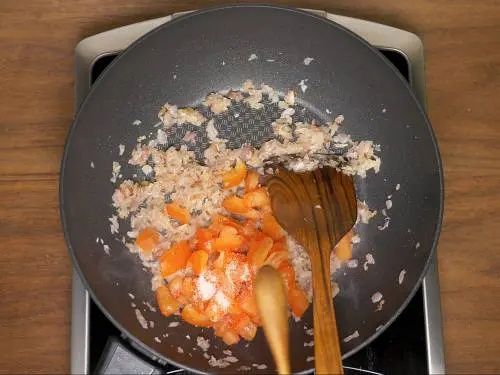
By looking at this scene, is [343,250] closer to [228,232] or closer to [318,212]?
[318,212]

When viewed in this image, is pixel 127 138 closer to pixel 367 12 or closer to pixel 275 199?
pixel 275 199

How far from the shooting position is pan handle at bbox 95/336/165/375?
3.54 ft

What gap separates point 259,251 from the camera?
→ 113cm

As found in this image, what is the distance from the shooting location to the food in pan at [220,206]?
1.12m

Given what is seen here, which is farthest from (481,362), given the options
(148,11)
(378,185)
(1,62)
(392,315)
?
(1,62)

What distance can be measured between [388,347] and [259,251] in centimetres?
29

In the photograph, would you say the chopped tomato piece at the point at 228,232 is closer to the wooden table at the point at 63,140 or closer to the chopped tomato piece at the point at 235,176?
the chopped tomato piece at the point at 235,176

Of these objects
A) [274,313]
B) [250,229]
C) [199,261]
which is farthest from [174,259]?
[274,313]

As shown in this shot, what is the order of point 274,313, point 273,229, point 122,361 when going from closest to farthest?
point 274,313 < point 122,361 < point 273,229

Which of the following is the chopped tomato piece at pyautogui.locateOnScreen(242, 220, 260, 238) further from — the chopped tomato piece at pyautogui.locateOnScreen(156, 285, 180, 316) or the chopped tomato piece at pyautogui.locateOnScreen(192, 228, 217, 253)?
the chopped tomato piece at pyautogui.locateOnScreen(156, 285, 180, 316)

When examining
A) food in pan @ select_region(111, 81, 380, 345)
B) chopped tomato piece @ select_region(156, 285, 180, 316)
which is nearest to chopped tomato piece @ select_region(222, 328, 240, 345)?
food in pan @ select_region(111, 81, 380, 345)

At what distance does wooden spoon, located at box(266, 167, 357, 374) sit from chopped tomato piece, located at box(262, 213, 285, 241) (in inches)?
2.1

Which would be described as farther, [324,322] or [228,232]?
[228,232]

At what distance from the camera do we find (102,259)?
1.11 meters
